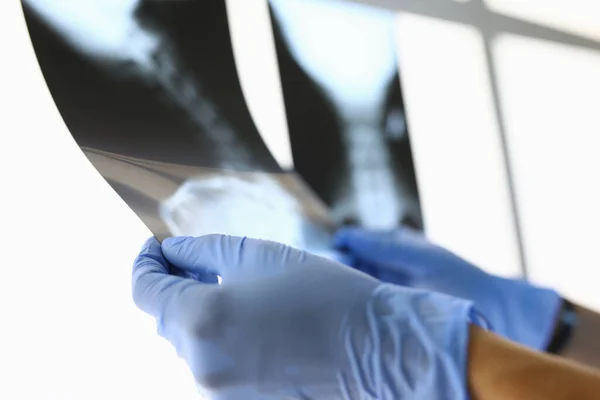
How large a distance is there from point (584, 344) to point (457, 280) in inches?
7.8

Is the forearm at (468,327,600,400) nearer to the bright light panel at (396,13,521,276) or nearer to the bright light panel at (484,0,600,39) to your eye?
the bright light panel at (396,13,521,276)

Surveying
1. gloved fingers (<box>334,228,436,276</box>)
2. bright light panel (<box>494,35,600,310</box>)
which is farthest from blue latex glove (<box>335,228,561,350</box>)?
bright light panel (<box>494,35,600,310</box>)

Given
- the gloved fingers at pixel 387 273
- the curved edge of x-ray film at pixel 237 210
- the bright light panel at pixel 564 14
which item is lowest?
the gloved fingers at pixel 387 273

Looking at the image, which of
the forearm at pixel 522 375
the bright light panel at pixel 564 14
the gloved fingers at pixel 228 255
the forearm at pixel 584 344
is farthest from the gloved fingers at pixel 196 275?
the bright light panel at pixel 564 14

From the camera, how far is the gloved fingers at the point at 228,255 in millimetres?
654

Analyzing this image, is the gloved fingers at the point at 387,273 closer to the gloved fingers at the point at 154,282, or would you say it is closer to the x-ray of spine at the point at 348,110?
the x-ray of spine at the point at 348,110

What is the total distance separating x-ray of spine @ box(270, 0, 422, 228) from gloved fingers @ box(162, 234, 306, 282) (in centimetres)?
23

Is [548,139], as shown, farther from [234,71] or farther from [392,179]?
[234,71]

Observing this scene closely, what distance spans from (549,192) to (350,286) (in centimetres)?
62

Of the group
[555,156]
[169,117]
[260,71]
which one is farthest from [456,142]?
[169,117]

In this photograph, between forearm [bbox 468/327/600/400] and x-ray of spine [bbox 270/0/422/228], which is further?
x-ray of spine [bbox 270/0/422/228]

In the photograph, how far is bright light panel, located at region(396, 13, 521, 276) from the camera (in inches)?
38.4

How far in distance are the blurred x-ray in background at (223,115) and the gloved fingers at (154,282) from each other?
0.15 ft

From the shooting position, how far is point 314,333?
58 centimetres
